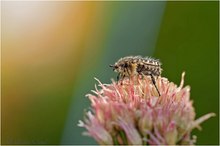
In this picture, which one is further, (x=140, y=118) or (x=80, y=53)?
(x=80, y=53)

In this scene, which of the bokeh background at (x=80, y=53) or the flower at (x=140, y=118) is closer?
the flower at (x=140, y=118)

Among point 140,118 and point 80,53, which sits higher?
point 80,53

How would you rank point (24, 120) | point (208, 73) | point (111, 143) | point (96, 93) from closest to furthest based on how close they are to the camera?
point (111, 143)
point (96, 93)
point (208, 73)
point (24, 120)

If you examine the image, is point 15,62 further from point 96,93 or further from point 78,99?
point 96,93

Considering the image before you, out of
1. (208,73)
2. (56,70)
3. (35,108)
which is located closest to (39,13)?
(56,70)

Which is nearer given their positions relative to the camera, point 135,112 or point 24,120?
point 135,112
